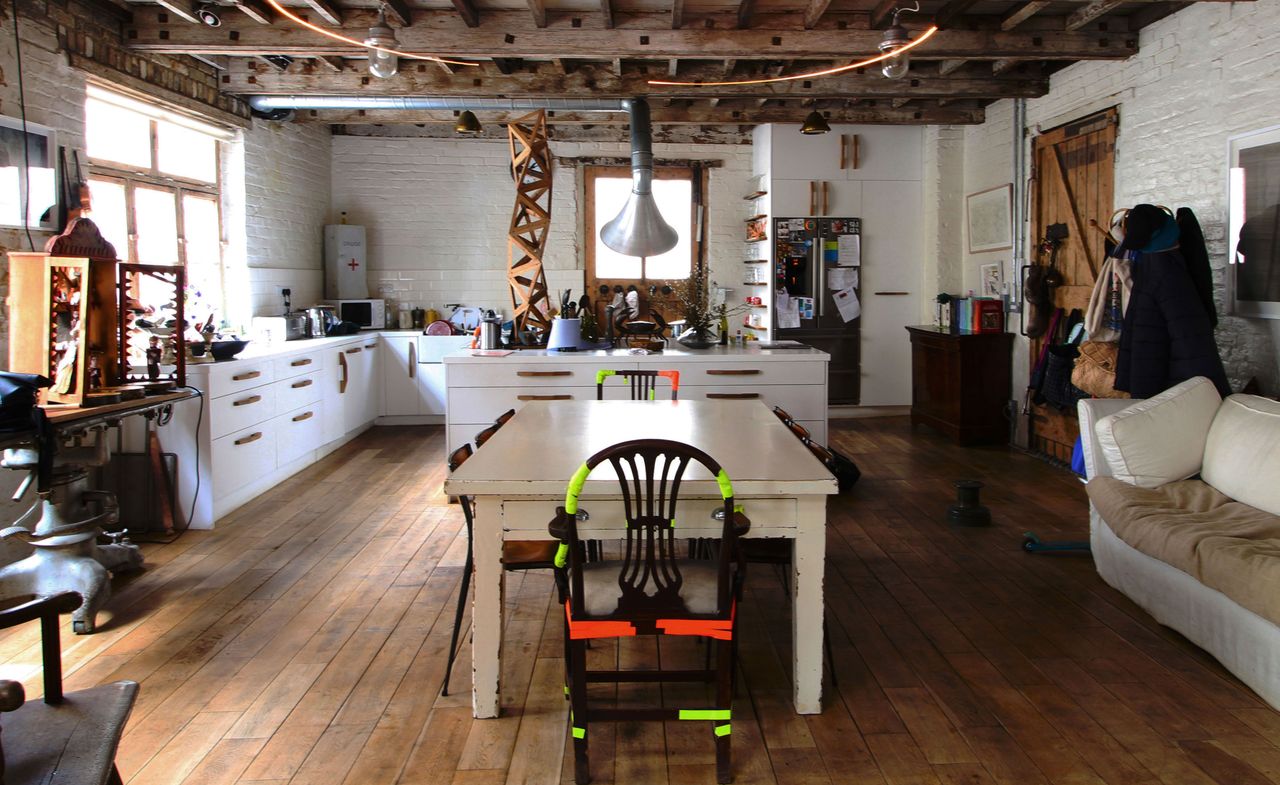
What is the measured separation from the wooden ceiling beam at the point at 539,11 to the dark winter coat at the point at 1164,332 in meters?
3.64

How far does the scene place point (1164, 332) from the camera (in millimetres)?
4695

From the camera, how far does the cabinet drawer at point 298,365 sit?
615 cm

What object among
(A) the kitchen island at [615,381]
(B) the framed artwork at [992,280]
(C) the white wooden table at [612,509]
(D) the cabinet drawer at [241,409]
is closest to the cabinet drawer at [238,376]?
(D) the cabinet drawer at [241,409]

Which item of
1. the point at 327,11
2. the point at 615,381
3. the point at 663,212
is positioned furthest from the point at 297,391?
the point at 663,212

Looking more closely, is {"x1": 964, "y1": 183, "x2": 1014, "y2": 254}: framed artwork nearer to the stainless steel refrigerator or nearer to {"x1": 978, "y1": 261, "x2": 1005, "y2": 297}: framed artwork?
{"x1": 978, "y1": 261, "x2": 1005, "y2": 297}: framed artwork

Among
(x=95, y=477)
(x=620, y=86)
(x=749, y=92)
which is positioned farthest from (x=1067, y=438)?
(x=95, y=477)

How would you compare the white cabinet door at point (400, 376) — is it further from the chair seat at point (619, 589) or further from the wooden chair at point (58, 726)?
the wooden chair at point (58, 726)

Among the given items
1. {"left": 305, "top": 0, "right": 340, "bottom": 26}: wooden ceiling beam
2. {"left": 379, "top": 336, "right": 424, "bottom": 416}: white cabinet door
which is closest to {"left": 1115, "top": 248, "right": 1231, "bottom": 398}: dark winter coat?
{"left": 305, "top": 0, "right": 340, "bottom": 26}: wooden ceiling beam

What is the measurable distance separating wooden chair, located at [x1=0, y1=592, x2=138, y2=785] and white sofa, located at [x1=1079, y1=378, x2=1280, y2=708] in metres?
3.23

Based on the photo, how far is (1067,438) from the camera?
6617 mm

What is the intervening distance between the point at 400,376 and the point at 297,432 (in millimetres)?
2107

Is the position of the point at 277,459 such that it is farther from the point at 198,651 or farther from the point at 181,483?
the point at 198,651

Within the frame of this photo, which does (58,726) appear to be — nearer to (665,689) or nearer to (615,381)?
(665,689)

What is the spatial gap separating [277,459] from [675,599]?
4.44 m
